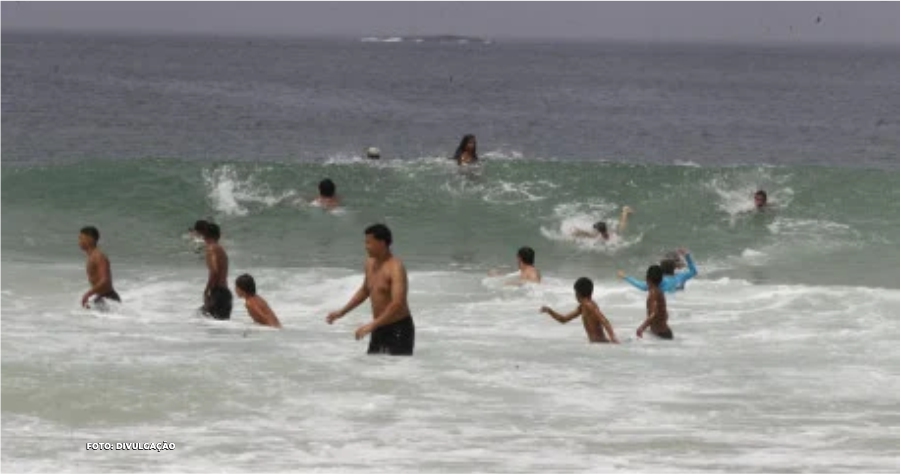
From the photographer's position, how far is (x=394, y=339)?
37.2ft

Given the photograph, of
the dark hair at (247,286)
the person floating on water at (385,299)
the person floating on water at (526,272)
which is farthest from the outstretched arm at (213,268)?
the person floating on water at (526,272)

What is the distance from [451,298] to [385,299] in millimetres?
5474

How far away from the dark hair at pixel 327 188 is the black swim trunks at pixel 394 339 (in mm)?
13056

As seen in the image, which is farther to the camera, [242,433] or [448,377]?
[448,377]

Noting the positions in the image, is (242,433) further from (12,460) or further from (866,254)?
(866,254)

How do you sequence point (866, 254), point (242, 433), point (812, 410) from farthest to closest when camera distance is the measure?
point (866, 254) < point (812, 410) < point (242, 433)

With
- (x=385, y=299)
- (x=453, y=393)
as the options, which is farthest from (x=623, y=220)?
(x=453, y=393)

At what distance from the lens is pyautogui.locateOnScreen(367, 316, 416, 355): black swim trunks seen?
11273mm

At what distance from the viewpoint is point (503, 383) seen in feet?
35.4

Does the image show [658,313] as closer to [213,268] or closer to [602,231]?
[213,268]

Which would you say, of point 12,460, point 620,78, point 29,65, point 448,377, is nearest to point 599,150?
point 448,377

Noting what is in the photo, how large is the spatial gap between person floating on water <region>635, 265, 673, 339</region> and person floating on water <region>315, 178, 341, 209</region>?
11275mm

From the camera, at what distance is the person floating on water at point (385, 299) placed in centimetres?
1099

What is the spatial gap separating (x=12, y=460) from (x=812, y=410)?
15.3 feet
